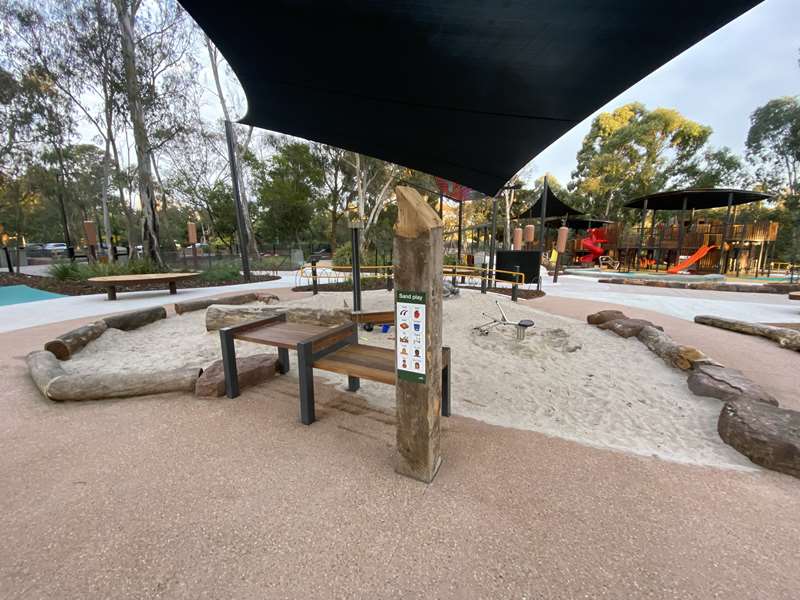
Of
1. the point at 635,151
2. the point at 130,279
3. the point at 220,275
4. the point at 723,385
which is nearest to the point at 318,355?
the point at 723,385

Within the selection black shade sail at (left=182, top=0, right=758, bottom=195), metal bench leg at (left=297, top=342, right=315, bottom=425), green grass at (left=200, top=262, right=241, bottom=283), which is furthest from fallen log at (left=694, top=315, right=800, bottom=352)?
green grass at (left=200, top=262, right=241, bottom=283)

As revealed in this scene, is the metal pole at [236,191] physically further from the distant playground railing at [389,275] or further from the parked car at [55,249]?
the parked car at [55,249]

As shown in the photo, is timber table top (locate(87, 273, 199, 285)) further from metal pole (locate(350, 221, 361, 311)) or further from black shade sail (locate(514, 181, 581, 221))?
black shade sail (locate(514, 181, 581, 221))

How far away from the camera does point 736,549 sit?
56.6 inches

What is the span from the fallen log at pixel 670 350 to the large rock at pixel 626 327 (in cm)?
9

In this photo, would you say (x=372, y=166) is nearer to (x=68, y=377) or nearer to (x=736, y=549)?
(x=68, y=377)

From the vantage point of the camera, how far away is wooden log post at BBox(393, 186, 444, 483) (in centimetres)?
157

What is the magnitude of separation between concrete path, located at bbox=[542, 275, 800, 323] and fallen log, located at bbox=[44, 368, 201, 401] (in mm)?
8730

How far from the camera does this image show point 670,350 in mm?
4020

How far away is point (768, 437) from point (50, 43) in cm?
2258

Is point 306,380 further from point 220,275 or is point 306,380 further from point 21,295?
point 21,295

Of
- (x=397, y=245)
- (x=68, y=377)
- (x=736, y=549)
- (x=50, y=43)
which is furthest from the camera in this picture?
(x=50, y=43)

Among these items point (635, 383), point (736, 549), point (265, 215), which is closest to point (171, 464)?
point (736, 549)

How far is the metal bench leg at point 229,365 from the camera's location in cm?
278
